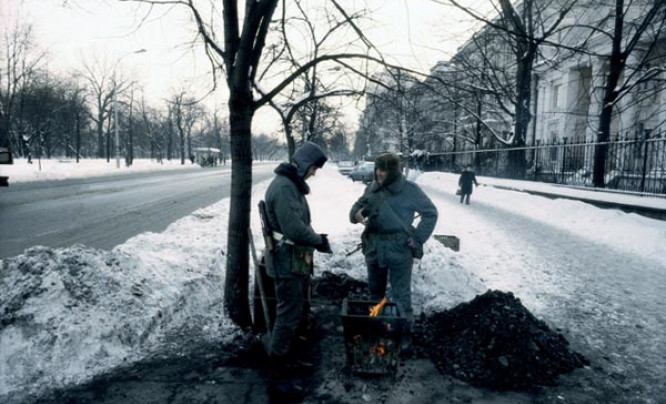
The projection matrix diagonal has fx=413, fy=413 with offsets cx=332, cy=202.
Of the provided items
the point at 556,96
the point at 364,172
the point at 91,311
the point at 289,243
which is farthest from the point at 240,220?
the point at 556,96

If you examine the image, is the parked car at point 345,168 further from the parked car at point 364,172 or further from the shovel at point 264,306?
the shovel at point 264,306

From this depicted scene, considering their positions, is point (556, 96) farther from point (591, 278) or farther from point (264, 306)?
point (264, 306)

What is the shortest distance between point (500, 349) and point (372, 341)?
1.19m

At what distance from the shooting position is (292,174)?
3424mm

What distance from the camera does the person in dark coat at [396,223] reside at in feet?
13.5

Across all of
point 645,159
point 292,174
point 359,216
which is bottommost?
point 359,216

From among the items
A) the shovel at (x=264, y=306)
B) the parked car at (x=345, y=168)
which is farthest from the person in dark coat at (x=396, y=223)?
the parked car at (x=345, y=168)

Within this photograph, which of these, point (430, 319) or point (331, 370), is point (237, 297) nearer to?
point (331, 370)

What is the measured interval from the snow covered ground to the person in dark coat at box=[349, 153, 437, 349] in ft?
3.62

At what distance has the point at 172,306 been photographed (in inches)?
184

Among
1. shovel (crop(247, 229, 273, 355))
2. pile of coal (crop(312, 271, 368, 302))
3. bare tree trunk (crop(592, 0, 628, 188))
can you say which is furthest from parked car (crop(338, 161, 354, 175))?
shovel (crop(247, 229, 273, 355))

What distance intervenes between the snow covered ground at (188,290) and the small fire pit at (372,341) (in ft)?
5.01

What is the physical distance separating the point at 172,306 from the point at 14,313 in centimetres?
143

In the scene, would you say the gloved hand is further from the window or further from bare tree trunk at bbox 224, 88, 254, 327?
the window
